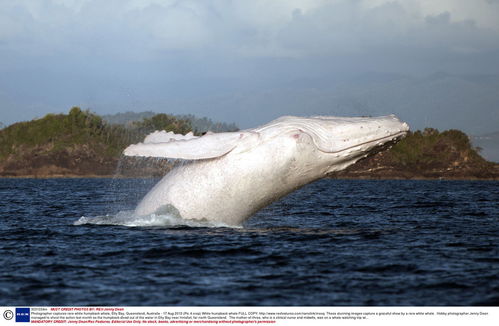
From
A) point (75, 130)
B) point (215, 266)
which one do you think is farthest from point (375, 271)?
point (75, 130)

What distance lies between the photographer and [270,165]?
15.9 metres

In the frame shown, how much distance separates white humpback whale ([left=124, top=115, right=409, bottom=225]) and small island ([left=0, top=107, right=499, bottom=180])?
12879 centimetres

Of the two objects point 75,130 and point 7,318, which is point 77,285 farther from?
point 75,130

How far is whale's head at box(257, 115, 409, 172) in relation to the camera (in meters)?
15.9

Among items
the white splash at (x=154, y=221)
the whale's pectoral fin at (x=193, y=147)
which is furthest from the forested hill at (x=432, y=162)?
the whale's pectoral fin at (x=193, y=147)

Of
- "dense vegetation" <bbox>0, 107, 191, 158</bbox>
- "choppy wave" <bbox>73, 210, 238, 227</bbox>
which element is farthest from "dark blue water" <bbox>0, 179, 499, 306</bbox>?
"dense vegetation" <bbox>0, 107, 191, 158</bbox>

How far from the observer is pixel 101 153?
491 ft

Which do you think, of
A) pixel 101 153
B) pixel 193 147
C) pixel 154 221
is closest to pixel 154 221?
pixel 154 221

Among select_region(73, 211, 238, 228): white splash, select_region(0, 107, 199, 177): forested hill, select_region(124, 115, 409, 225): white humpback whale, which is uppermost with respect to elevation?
select_region(0, 107, 199, 177): forested hill

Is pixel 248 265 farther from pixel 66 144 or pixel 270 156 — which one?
pixel 66 144

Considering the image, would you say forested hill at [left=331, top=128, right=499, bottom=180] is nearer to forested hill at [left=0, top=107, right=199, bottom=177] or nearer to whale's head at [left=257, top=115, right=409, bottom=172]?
forested hill at [left=0, top=107, right=199, bottom=177]

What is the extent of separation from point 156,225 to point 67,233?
7.76 ft

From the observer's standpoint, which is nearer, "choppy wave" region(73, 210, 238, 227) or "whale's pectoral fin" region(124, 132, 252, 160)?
"whale's pectoral fin" region(124, 132, 252, 160)

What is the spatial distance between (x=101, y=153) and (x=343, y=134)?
137 meters
